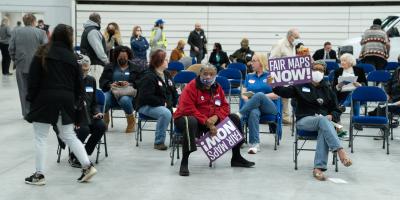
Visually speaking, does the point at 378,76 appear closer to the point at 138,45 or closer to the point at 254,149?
the point at 254,149

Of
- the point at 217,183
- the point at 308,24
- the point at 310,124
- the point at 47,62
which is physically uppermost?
the point at 308,24

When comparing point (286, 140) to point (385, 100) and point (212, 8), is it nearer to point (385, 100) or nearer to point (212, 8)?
point (385, 100)

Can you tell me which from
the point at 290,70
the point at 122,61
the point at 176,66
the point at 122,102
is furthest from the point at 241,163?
the point at 176,66

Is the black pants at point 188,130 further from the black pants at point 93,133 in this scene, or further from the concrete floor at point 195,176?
the black pants at point 93,133

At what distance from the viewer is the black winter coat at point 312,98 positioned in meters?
7.48

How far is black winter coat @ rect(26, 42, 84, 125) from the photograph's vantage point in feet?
20.1

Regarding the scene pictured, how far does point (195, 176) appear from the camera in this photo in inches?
276

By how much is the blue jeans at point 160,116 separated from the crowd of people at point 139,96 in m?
0.01

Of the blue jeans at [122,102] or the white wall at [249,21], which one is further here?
the white wall at [249,21]

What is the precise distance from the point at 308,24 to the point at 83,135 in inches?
715

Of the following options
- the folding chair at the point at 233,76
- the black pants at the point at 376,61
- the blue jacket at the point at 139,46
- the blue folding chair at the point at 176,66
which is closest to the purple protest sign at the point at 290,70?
the folding chair at the point at 233,76

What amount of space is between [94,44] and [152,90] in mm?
2232

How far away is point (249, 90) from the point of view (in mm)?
9141

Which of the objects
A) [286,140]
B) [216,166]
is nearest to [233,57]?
[286,140]
